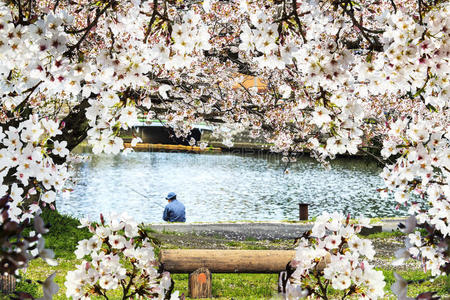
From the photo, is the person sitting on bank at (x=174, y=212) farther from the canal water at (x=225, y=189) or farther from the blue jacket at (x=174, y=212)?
the canal water at (x=225, y=189)

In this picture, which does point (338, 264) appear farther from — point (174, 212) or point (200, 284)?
point (174, 212)

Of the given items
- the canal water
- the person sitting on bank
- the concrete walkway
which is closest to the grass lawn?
the concrete walkway

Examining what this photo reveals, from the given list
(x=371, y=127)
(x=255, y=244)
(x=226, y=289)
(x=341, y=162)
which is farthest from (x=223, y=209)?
(x=341, y=162)

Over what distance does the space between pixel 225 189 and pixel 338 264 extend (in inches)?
1066

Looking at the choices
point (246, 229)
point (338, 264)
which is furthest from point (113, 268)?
point (246, 229)

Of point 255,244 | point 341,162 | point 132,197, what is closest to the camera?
point 255,244

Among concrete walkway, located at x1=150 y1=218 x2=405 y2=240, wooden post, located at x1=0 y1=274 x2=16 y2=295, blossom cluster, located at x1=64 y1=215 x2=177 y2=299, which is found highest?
blossom cluster, located at x1=64 y1=215 x2=177 y2=299

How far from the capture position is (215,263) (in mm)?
6730

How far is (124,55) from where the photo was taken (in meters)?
2.73

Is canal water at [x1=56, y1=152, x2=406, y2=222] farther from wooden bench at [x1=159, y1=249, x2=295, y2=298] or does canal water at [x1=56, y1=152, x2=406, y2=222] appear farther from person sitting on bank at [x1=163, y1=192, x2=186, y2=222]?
wooden bench at [x1=159, y1=249, x2=295, y2=298]

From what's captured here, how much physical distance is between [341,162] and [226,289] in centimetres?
3625

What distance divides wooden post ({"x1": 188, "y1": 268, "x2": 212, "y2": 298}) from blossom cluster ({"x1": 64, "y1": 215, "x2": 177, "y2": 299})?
3933mm

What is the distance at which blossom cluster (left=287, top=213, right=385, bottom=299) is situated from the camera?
9.16 feet

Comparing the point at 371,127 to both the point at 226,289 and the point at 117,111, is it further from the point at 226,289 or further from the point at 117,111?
the point at 117,111
